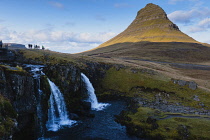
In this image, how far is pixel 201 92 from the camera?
70750 mm

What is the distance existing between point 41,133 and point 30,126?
3695 mm

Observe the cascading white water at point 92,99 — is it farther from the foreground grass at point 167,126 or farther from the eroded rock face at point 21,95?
the eroded rock face at point 21,95

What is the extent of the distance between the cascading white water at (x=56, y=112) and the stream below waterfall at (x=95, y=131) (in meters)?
3.14

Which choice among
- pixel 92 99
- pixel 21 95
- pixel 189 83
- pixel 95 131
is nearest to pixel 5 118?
pixel 21 95

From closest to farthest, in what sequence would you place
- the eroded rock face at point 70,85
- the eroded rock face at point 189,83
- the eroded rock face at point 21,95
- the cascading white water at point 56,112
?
the eroded rock face at point 21,95 → the cascading white water at point 56,112 → the eroded rock face at point 70,85 → the eroded rock face at point 189,83

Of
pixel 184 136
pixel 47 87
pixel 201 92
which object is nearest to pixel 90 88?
pixel 47 87

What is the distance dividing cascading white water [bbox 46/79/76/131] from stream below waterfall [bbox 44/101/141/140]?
3135 millimetres

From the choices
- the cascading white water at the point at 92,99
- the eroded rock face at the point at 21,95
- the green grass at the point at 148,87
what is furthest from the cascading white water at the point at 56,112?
the green grass at the point at 148,87

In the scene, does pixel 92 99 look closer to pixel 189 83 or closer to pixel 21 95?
pixel 21 95

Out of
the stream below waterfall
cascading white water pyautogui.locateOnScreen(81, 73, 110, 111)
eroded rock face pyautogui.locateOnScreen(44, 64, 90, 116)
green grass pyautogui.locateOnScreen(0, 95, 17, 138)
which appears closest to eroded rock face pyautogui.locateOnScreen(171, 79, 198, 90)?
cascading white water pyautogui.locateOnScreen(81, 73, 110, 111)

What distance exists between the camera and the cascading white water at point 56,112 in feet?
148

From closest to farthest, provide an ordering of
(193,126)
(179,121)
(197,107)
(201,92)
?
(193,126), (179,121), (197,107), (201,92)

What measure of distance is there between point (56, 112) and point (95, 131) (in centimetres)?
1419

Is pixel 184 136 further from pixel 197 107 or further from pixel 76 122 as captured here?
pixel 76 122
